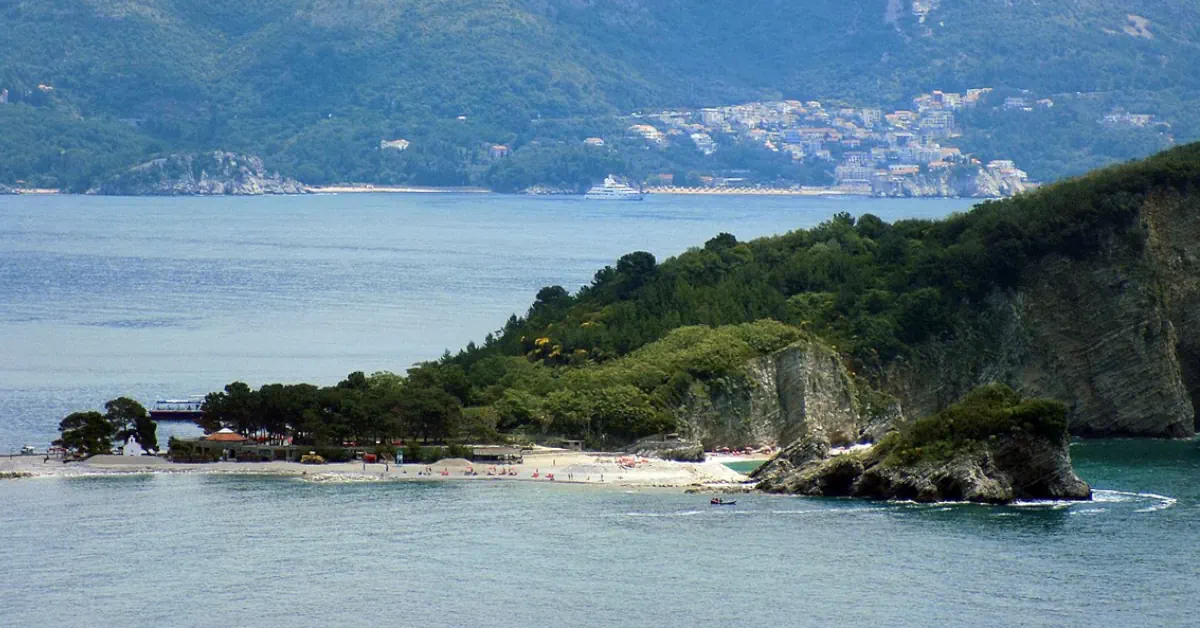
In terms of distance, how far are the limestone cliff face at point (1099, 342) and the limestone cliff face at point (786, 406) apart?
3723 mm

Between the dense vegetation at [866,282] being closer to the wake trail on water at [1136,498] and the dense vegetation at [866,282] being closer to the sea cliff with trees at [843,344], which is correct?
the sea cliff with trees at [843,344]

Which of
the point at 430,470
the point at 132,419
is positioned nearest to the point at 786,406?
the point at 430,470

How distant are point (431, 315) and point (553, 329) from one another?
118 ft

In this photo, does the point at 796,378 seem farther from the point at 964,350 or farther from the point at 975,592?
the point at 975,592

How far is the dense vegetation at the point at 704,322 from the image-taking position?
8350cm

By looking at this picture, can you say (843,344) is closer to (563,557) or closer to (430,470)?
(430,470)

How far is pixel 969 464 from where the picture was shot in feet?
240

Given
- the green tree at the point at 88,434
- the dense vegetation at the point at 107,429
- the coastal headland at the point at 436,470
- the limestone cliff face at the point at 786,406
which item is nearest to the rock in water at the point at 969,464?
the coastal headland at the point at 436,470

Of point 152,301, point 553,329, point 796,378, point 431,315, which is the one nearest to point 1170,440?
point 796,378

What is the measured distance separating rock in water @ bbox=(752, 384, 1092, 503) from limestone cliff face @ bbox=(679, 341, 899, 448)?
11525 mm

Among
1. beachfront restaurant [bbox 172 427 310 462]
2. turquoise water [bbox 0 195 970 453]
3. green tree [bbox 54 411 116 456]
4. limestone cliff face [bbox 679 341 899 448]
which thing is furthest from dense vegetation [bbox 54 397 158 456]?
limestone cliff face [bbox 679 341 899 448]

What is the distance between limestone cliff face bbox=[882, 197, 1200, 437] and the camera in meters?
92.8

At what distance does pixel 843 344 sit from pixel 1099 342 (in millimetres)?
10204

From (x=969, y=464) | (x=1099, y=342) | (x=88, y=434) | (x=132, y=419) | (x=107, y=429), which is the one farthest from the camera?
(x=1099, y=342)
